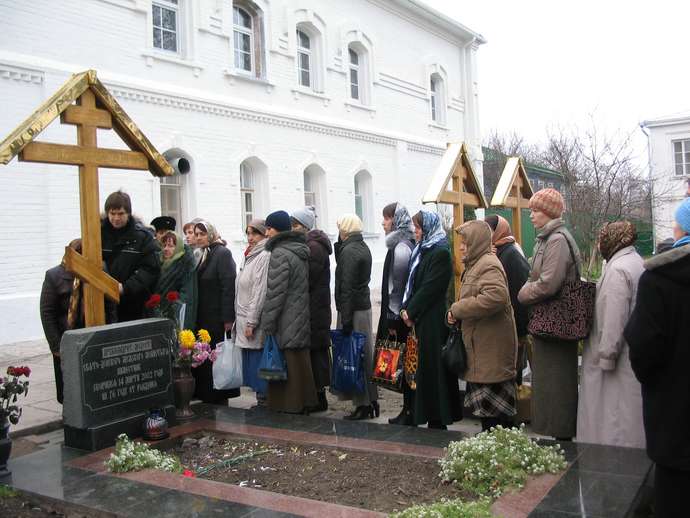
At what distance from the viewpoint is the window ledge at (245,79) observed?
548 inches

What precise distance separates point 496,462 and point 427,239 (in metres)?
2.03

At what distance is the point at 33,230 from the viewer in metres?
10.6

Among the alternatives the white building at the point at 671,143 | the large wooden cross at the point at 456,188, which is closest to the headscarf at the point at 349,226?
the large wooden cross at the point at 456,188

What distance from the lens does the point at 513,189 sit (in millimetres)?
8062

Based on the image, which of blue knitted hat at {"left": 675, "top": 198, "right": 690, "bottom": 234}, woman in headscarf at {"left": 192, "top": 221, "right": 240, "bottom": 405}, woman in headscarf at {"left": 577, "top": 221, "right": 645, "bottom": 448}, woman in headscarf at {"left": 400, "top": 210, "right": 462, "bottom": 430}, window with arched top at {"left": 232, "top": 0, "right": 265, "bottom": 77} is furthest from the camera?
window with arched top at {"left": 232, "top": 0, "right": 265, "bottom": 77}

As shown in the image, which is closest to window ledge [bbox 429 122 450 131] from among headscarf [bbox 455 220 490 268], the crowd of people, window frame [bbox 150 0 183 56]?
window frame [bbox 150 0 183 56]

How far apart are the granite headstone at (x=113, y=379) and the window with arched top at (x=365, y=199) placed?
13650 mm

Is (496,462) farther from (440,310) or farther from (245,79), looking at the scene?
(245,79)

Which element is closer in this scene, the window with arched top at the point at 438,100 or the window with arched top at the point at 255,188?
the window with arched top at the point at 255,188

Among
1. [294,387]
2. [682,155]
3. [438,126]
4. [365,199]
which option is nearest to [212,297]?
[294,387]

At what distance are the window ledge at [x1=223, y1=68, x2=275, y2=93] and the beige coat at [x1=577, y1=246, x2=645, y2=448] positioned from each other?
438 inches

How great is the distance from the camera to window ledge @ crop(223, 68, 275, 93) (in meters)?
13.9

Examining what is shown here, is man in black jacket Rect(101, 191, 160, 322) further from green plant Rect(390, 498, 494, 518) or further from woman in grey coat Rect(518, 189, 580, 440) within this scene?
green plant Rect(390, 498, 494, 518)

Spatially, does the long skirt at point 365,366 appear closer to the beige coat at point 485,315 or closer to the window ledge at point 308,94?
the beige coat at point 485,315
